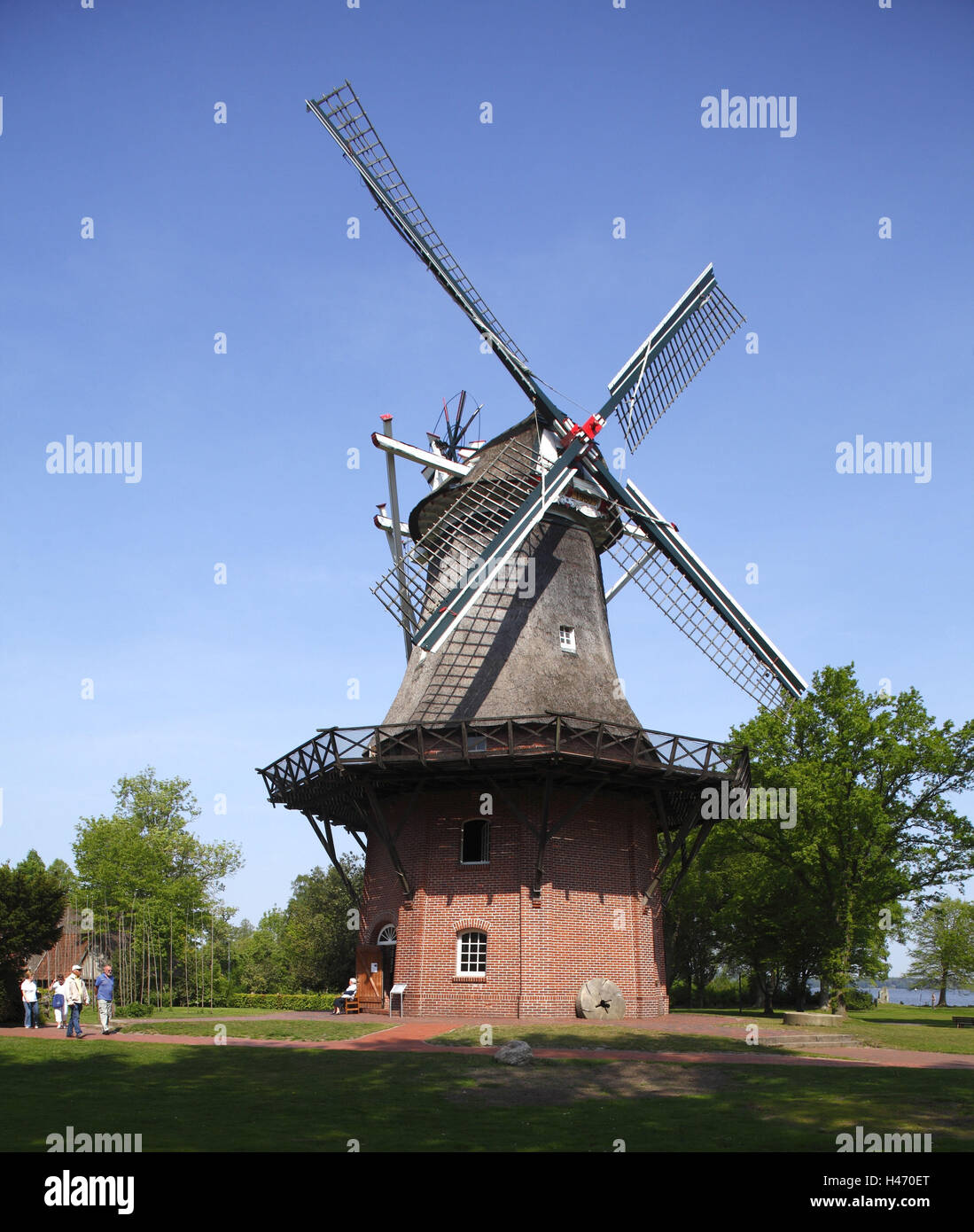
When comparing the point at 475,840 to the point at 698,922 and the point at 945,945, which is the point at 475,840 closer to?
the point at 698,922

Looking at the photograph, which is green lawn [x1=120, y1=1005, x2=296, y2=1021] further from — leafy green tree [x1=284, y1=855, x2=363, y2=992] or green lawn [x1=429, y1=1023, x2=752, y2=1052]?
green lawn [x1=429, y1=1023, x2=752, y2=1052]

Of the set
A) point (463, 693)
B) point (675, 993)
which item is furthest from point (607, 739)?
point (675, 993)

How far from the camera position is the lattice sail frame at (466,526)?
82.8 feet

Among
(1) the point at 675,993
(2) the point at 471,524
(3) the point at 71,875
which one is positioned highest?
(2) the point at 471,524

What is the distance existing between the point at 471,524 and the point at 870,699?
15.1m

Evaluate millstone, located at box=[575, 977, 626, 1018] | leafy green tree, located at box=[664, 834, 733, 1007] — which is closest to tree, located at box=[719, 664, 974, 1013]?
leafy green tree, located at box=[664, 834, 733, 1007]

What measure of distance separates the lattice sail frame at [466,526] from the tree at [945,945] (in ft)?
109

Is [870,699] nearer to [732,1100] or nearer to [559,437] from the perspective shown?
[559,437]

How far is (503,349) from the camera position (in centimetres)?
2661

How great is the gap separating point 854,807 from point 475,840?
1266 cm

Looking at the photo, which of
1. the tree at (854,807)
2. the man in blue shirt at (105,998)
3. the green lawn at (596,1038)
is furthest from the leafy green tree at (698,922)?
the man in blue shirt at (105,998)

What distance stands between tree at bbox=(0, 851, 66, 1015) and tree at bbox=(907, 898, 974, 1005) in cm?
3884

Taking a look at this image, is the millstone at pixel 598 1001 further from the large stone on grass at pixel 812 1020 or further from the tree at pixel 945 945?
the tree at pixel 945 945
